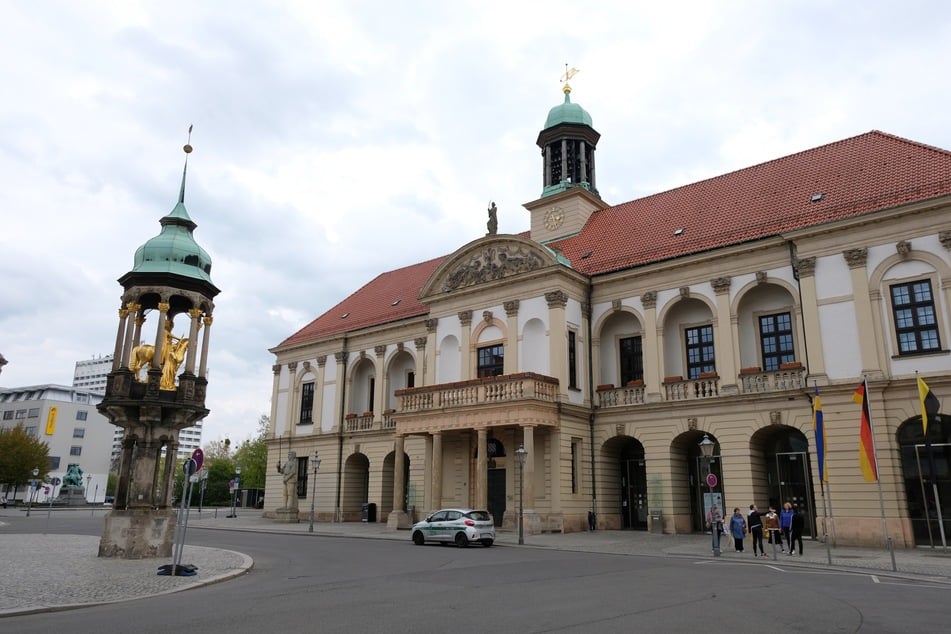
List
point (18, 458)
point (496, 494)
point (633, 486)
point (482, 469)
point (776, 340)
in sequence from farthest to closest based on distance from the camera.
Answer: point (18, 458) < point (496, 494) < point (633, 486) < point (482, 469) < point (776, 340)

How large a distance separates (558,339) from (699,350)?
5796 mm

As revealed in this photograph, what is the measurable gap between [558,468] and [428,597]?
58.5 ft

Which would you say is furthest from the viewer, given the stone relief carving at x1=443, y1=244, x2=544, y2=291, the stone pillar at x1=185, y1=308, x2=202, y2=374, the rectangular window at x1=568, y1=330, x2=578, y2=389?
the stone relief carving at x1=443, y1=244, x2=544, y2=291

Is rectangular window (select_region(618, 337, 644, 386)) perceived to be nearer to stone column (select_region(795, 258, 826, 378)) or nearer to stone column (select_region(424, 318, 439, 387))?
stone column (select_region(795, 258, 826, 378))

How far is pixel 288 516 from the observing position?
40.5 m

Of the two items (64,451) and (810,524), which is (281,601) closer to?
(810,524)

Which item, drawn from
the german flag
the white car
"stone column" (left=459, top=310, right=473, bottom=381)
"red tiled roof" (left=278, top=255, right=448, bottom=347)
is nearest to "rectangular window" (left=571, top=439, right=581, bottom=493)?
"stone column" (left=459, top=310, right=473, bottom=381)

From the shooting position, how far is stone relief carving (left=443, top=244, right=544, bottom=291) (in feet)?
105

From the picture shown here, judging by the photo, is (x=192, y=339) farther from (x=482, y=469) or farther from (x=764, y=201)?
(x=764, y=201)

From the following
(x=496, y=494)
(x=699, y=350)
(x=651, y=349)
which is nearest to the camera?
(x=699, y=350)

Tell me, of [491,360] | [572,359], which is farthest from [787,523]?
[491,360]

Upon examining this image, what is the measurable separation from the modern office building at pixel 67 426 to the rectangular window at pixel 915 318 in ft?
338

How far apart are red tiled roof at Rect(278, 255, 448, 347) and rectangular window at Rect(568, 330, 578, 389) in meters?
10.5

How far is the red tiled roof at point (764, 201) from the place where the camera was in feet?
84.5
